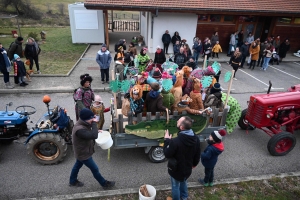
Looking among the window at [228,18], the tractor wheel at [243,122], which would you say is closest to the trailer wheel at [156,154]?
the tractor wheel at [243,122]

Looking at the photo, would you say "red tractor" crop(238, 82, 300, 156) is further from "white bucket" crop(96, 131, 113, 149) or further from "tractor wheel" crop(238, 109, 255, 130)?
"white bucket" crop(96, 131, 113, 149)

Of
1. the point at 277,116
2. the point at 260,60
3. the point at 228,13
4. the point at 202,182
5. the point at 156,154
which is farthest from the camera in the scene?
the point at 260,60

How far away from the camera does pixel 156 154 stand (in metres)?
4.96

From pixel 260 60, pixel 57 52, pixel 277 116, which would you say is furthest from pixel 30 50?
pixel 260 60

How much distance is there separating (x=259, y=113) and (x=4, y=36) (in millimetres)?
18854

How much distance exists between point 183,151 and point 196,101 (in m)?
1.79

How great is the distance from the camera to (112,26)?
2034 centimetres

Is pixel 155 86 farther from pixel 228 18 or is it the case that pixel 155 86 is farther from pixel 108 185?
pixel 228 18

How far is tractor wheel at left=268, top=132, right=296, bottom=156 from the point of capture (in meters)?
5.19

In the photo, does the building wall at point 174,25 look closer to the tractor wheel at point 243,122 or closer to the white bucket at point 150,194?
the tractor wheel at point 243,122

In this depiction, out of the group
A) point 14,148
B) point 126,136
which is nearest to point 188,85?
point 126,136

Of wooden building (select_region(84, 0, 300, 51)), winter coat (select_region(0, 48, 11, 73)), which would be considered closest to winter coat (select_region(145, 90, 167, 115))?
winter coat (select_region(0, 48, 11, 73))

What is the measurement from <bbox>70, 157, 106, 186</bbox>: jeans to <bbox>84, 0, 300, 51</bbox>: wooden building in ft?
32.8

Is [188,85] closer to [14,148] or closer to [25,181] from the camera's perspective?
[25,181]
